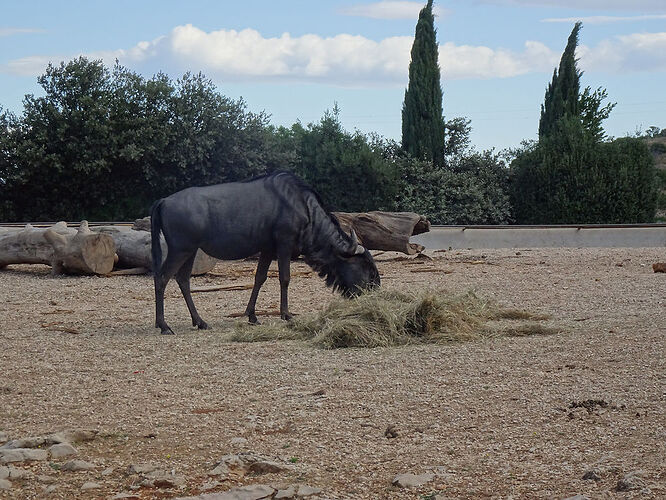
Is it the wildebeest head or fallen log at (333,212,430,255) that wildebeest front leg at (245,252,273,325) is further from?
fallen log at (333,212,430,255)

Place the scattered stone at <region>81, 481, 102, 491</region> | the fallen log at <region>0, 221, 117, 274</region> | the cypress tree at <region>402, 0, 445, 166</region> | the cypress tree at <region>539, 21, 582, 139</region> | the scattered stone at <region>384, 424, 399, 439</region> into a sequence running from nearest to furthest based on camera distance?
the scattered stone at <region>81, 481, 102, 491</region>
the scattered stone at <region>384, 424, 399, 439</region>
the fallen log at <region>0, 221, 117, 274</region>
the cypress tree at <region>402, 0, 445, 166</region>
the cypress tree at <region>539, 21, 582, 139</region>

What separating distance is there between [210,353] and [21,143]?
72.4ft

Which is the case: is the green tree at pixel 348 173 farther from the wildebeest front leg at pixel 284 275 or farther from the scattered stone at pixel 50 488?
the scattered stone at pixel 50 488

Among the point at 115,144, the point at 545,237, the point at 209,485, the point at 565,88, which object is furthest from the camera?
the point at 565,88

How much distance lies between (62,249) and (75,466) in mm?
11375

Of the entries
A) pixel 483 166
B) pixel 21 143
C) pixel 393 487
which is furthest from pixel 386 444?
pixel 483 166

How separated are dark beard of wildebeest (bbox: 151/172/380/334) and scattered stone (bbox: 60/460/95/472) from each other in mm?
5166

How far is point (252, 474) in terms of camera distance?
5.39 meters

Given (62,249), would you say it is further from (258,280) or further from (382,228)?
Answer: (258,280)

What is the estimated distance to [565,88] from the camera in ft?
130

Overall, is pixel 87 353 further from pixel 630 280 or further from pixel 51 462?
pixel 630 280

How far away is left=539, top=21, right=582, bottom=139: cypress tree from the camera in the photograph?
39250mm

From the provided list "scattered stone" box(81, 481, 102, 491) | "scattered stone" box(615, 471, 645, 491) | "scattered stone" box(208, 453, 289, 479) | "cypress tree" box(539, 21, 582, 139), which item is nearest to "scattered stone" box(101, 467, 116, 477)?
"scattered stone" box(81, 481, 102, 491)

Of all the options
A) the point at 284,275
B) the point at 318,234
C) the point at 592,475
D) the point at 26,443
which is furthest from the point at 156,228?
the point at 592,475
